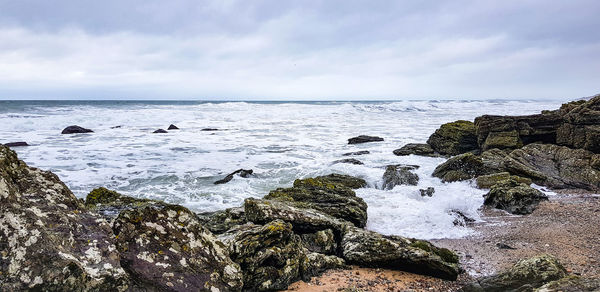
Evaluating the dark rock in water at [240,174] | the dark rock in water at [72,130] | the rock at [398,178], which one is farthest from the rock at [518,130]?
the dark rock in water at [72,130]

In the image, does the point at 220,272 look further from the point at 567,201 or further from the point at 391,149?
the point at 391,149

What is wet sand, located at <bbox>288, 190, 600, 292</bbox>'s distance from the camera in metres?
5.50

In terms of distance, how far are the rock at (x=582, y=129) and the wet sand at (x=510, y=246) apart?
5607 millimetres

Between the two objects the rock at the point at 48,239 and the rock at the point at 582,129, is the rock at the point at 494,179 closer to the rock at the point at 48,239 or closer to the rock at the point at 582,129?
the rock at the point at 582,129

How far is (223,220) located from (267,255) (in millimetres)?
2906

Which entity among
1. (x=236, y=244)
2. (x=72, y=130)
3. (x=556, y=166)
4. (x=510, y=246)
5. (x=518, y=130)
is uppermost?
(x=518, y=130)

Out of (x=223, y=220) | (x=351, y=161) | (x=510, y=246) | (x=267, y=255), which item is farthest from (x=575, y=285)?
(x=351, y=161)

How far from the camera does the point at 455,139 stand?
20.6 meters

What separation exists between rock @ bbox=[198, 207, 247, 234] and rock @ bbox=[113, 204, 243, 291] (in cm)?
278

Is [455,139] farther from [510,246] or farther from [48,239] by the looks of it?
[48,239]

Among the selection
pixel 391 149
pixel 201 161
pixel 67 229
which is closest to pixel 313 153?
pixel 391 149

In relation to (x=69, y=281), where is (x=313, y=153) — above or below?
below

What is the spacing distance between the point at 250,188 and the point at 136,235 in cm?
1008

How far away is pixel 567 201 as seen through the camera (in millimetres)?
10609
